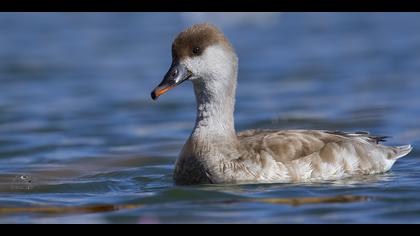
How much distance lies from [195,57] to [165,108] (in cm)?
690

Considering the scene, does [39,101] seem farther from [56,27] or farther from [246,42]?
[56,27]

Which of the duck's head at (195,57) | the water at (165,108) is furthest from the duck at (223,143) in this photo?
the water at (165,108)

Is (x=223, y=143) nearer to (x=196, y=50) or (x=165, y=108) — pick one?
(x=196, y=50)

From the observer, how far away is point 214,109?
35.8 ft

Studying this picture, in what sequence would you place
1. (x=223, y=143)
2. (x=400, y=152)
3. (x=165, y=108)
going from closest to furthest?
(x=223, y=143) < (x=400, y=152) < (x=165, y=108)

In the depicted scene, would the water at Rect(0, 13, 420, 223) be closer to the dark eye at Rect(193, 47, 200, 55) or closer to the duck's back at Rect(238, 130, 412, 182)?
the duck's back at Rect(238, 130, 412, 182)

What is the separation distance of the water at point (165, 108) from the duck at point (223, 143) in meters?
0.20

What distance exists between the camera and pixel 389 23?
84.4 feet

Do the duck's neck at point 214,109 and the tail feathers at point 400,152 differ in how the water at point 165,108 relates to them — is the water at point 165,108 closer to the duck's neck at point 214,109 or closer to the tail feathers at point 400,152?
the tail feathers at point 400,152

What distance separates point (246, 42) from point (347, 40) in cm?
236

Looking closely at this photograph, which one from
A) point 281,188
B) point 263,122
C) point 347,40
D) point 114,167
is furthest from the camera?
point 347,40

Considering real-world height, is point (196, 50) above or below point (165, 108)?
above

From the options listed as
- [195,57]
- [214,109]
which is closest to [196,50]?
[195,57]

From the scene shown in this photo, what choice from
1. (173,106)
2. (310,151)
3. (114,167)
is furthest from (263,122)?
(310,151)
